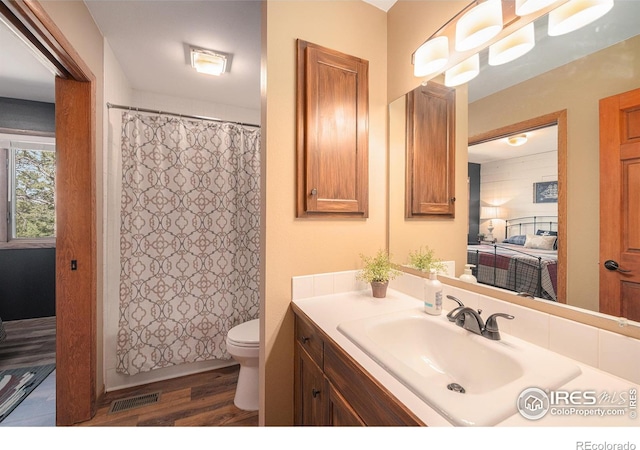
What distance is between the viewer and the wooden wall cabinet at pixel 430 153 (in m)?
1.21

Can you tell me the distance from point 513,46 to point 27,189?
4.53 meters

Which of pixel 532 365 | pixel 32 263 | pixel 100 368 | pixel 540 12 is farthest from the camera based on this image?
pixel 32 263

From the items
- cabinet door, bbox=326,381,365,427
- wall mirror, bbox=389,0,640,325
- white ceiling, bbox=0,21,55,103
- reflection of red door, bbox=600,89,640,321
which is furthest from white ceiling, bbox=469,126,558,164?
white ceiling, bbox=0,21,55,103

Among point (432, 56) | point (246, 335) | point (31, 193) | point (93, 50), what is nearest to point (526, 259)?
point (432, 56)

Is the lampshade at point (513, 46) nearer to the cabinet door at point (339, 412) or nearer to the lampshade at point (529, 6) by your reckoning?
the lampshade at point (529, 6)

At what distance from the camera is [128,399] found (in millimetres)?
1800

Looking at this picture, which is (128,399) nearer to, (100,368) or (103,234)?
(100,368)

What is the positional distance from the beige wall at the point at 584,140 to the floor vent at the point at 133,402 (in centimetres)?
242

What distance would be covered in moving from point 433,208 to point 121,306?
7.28 feet

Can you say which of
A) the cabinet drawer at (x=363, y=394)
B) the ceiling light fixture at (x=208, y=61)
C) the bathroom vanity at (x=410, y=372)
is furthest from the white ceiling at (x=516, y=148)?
the ceiling light fixture at (x=208, y=61)

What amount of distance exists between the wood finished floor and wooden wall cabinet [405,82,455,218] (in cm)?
167
